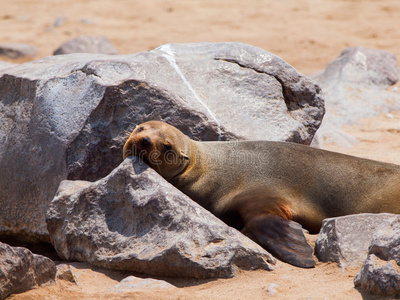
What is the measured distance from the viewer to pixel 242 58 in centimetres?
602

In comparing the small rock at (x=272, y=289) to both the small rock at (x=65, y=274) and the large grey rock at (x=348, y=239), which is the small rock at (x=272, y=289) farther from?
the small rock at (x=65, y=274)

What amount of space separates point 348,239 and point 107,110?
2.41 m

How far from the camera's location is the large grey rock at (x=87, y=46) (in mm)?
11316

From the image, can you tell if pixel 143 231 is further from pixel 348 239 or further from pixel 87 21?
pixel 87 21

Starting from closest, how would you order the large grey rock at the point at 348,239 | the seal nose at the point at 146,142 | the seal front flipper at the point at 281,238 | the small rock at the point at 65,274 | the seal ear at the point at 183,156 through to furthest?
1. the small rock at the point at 65,274
2. the large grey rock at the point at 348,239
3. the seal front flipper at the point at 281,238
4. the seal nose at the point at 146,142
5. the seal ear at the point at 183,156

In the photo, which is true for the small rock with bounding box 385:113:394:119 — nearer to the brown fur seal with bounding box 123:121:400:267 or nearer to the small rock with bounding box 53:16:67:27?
the brown fur seal with bounding box 123:121:400:267

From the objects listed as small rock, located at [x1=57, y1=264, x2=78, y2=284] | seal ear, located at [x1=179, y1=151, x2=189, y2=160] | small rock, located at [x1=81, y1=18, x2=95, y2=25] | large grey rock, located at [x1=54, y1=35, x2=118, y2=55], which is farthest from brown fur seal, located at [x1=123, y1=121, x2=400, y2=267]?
small rock, located at [x1=81, y1=18, x2=95, y2=25]

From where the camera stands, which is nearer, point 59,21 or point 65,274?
point 65,274

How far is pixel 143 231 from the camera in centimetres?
405

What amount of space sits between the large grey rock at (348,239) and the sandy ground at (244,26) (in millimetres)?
3030

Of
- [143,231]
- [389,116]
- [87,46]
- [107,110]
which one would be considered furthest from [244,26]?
[143,231]

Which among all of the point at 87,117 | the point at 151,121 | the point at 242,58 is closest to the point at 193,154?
the point at 151,121

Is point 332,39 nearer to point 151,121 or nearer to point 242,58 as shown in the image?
Result: point 242,58

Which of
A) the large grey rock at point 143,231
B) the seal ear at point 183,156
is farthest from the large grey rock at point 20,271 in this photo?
the seal ear at point 183,156
